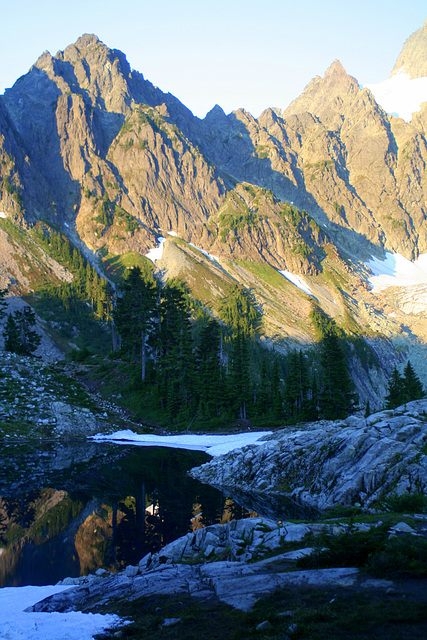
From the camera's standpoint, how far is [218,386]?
2381 inches

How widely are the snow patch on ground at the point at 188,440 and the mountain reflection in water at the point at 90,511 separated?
687 centimetres

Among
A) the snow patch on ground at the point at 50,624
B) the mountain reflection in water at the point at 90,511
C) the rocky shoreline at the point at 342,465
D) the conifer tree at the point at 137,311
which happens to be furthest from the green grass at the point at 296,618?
the conifer tree at the point at 137,311

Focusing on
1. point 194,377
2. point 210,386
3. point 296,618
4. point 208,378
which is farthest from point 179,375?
point 296,618

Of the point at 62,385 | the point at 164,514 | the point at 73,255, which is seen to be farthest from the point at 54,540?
the point at 73,255

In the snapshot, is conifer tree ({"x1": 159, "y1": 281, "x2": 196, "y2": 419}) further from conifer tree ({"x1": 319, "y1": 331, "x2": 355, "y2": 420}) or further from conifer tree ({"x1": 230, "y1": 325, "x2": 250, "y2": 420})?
conifer tree ({"x1": 319, "y1": 331, "x2": 355, "y2": 420})

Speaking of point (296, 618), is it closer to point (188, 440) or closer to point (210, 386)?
point (188, 440)

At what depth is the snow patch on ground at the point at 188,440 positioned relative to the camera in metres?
44.0

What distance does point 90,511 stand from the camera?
22391 millimetres

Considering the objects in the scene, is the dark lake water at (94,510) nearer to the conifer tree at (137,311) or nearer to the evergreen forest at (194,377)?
the evergreen forest at (194,377)

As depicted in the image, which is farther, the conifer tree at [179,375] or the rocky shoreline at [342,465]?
the conifer tree at [179,375]

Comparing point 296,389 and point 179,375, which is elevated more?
point 179,375

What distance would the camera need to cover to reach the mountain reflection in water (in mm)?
16516

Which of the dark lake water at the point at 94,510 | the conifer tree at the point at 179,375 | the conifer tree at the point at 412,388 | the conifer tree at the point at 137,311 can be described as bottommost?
the dark lake water at the point at 94,510

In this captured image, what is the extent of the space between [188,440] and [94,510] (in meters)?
26.1
